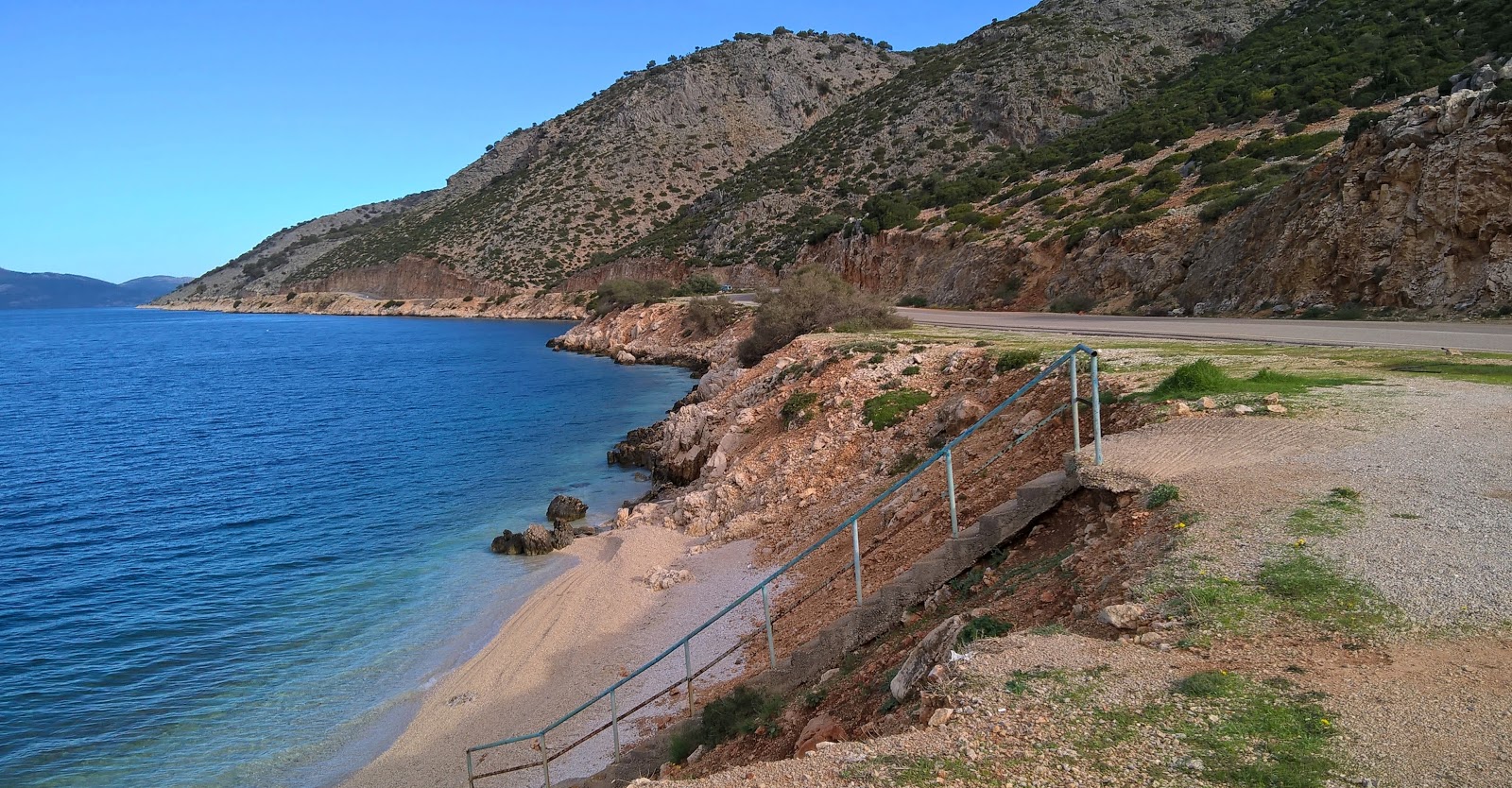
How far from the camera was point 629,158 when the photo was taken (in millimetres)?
120062

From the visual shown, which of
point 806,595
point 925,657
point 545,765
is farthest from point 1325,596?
point 545,765

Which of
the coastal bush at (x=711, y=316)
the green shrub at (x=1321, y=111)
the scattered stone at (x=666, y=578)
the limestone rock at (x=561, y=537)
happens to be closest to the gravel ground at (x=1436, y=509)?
the scattered stone at (x=666, y=578)

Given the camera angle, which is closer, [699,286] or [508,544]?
[508,544]

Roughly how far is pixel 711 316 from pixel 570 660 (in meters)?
42.4

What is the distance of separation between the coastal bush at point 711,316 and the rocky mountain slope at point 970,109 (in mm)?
10113

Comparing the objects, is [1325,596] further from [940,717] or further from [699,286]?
[699,286]

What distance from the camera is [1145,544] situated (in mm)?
7203

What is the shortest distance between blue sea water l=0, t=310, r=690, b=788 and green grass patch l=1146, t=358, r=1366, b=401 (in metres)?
10.6

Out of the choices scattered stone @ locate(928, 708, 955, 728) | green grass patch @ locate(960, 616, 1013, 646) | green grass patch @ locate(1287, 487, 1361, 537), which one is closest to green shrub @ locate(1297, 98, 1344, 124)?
green grass patch @ locate(1287, 487, 1361, 537)

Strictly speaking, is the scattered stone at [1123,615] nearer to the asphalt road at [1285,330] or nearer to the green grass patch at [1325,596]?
the green grass patch at [1325,596]

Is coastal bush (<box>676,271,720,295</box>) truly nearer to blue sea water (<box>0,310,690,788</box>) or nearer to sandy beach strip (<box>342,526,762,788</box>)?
blue sea water (<box>0,310,690,788</box>)

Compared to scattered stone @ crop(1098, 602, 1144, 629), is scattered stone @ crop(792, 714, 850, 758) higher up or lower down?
lower down

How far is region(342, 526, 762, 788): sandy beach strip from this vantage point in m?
11.5

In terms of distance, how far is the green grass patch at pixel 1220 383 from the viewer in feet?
38.3
